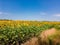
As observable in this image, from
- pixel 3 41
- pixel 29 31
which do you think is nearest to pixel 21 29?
pixel 29 31

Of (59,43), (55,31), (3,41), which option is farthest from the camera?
(3,41)

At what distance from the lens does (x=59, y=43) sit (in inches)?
80.8

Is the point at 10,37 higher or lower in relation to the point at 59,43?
lower

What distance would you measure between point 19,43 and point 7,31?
3.71 ft

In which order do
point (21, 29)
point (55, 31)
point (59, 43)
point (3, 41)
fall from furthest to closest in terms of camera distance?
point (21, 29), point (3, 41), point (55, 31), point (59, 43)

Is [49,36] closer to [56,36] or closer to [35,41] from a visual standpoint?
[56,36]

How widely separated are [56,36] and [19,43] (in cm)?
914

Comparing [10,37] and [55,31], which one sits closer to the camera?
[55,31]

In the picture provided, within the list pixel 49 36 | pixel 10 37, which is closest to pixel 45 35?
pixel 49 36

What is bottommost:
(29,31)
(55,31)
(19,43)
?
(19,43)

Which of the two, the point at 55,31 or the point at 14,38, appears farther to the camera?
the point at 14,38

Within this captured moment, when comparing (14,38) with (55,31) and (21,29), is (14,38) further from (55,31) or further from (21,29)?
(55,31)

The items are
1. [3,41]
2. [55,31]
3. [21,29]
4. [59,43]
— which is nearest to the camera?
[59,43]

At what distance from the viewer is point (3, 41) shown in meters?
10.5
